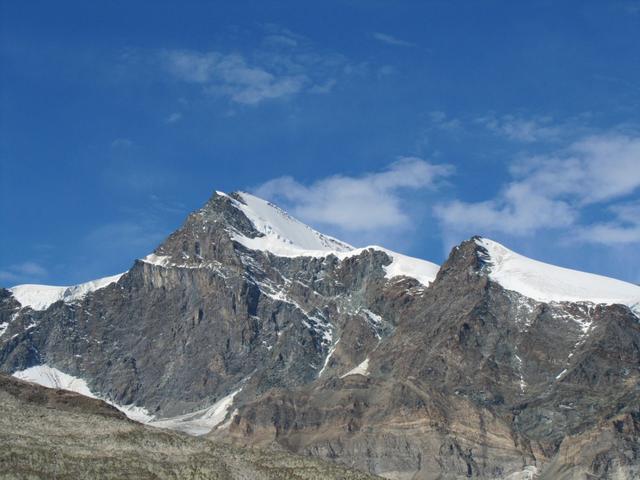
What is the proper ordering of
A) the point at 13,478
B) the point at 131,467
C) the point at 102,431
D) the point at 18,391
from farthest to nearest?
the point at 18,391, the point at 102,431, the point at 131,467, the point at 13,478

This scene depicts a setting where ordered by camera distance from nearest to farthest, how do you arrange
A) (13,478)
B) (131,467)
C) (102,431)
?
(13,478) < (131,467) < (102,431)

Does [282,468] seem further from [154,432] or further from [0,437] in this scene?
[0,437]

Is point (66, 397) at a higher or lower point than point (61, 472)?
higher

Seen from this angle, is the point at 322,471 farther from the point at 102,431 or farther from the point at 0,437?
the point at 0,437

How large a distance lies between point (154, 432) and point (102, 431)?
548cm

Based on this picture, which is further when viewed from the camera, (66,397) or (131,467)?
(66,397)

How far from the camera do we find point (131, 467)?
102 m

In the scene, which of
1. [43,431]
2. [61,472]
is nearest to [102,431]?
[43,431]

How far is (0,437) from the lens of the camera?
103m

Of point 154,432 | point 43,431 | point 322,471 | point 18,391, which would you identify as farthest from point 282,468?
point 18,391

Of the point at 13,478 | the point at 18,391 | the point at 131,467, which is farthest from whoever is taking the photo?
the point at 18,391

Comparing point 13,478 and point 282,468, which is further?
point 282,468

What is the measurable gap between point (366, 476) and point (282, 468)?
8.19 metres

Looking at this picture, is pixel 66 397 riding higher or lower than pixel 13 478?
higher
